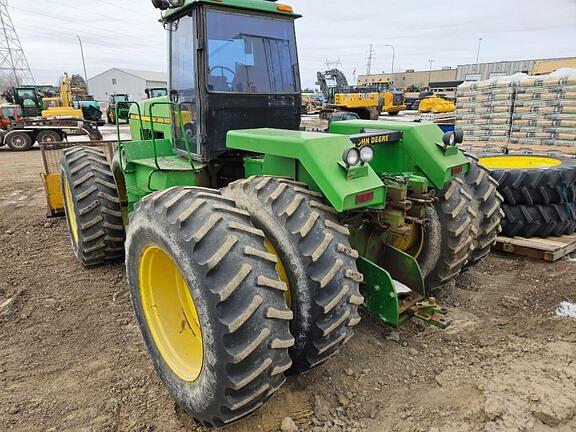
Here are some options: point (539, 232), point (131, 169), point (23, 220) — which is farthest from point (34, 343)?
point (539, 232)

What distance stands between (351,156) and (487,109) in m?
8.47

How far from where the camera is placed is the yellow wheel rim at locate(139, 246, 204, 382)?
2766mm

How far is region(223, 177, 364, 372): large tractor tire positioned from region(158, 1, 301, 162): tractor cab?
128cm

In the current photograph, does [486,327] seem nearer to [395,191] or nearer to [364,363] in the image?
[364,363]

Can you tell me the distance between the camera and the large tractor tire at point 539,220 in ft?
16.5

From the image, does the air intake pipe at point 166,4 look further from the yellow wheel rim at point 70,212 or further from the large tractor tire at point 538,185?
the large tractor tire at point 538,185

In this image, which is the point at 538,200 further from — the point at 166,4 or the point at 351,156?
the point at 166,4

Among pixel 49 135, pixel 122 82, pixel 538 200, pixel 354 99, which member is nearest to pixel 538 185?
pixel 538 200

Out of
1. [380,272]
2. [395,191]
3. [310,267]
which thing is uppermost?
[395,191]

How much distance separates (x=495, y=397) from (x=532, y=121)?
7728mm

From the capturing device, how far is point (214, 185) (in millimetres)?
4055

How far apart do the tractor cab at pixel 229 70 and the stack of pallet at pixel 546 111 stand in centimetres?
666

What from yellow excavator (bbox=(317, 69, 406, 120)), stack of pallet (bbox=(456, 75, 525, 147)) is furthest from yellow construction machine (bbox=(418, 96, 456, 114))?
stack of pallet (bbox=(456, 75, 525, 147))

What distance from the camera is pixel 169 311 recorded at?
2928 mm
